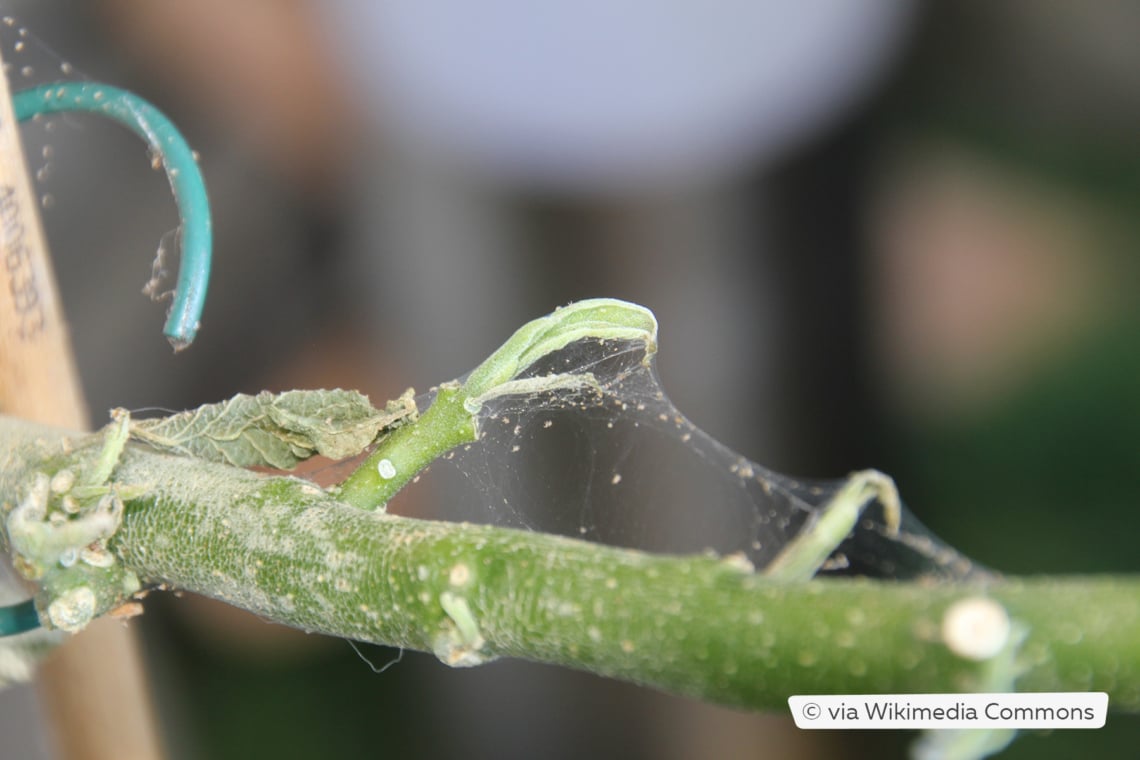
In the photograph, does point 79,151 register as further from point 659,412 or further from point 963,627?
point 963,627

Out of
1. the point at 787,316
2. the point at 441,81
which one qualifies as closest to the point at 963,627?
the point at 787,316

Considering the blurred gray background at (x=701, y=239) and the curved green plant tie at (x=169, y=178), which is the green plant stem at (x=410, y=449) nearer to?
the curved green plant tie at (x=169, y=178)

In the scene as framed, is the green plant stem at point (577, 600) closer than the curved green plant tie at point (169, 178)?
Yes

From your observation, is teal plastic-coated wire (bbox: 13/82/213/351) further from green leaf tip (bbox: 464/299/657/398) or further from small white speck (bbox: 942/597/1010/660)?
small white speck (bbox: 942/597/1010/660)

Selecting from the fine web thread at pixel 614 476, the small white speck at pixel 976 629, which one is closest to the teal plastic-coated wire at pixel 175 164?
the fine web thread at pixel 614 476

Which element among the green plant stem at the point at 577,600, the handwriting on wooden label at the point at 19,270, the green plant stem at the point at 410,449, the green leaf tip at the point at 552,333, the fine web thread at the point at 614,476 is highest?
the handwriting on wooden label at the point at 19,270

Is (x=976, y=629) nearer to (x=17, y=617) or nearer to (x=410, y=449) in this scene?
(x=410, y=449)

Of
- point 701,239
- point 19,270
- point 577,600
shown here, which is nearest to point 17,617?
point 19,270
